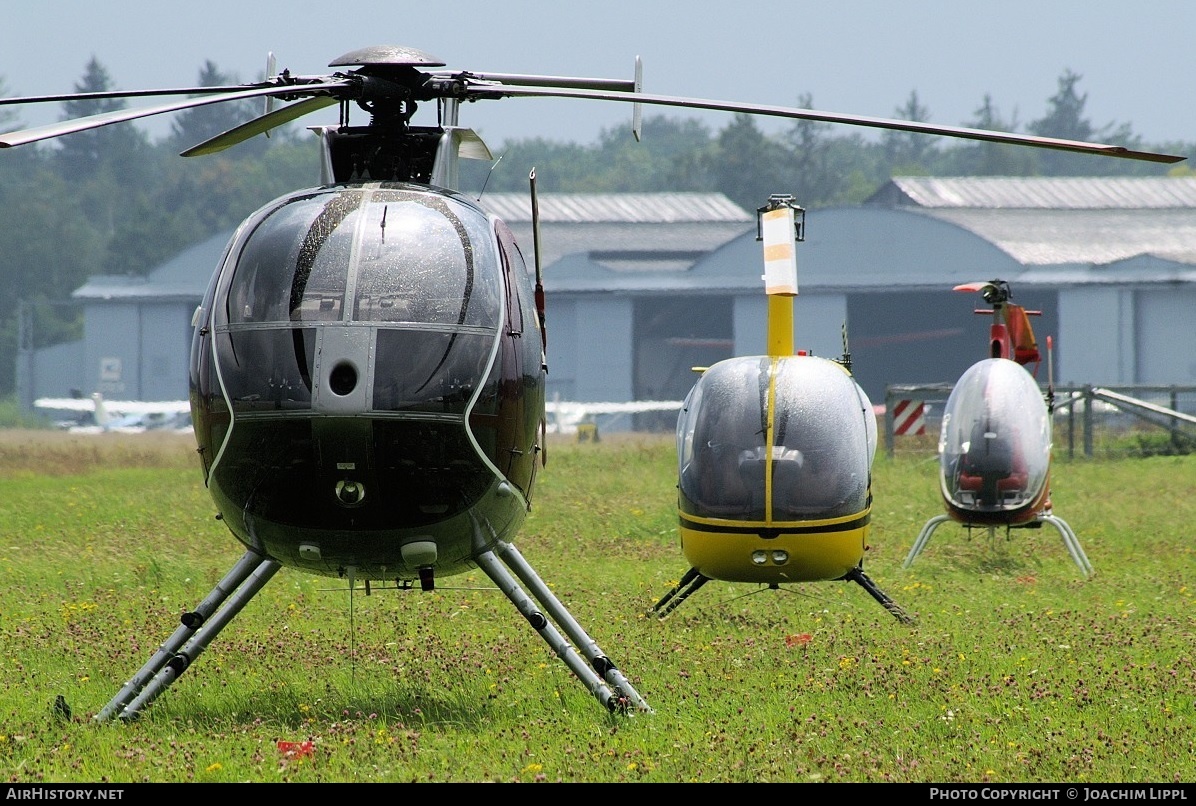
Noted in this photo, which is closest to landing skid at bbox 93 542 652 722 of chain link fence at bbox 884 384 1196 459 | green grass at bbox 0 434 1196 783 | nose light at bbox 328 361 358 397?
green grass at bbox 0 434 1196 783

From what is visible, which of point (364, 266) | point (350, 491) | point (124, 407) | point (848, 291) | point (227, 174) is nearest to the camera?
point (350, 491)

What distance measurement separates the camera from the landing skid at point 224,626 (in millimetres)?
7918

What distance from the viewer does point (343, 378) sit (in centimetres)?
698

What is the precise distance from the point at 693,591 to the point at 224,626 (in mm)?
4029

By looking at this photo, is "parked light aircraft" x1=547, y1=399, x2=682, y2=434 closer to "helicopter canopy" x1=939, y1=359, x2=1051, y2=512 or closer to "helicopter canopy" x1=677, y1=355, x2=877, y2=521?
"helicopter canopy" x1=939, y1=359, x2=1051, y2=512

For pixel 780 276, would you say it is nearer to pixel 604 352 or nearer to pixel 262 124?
pixel 262 124

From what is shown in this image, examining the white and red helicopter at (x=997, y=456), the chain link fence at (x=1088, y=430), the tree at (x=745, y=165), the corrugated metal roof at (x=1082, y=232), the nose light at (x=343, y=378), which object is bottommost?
the chain link fence at (x=1088, y=430)

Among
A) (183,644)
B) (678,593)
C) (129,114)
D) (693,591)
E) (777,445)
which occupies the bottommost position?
(678,593)

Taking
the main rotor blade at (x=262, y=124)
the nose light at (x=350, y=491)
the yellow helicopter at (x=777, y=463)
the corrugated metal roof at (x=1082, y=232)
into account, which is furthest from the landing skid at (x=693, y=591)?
the corrugated metal roof at (x=1082, y=232)

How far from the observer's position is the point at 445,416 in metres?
7.11

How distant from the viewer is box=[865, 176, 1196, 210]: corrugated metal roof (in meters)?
73.4

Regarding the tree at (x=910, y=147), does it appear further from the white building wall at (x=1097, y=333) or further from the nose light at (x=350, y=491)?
the nose light at (x=350, y=491)

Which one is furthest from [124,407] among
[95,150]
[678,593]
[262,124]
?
[95,150]

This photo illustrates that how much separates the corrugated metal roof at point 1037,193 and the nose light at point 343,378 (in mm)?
67138
